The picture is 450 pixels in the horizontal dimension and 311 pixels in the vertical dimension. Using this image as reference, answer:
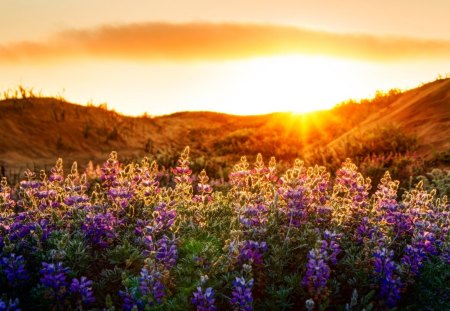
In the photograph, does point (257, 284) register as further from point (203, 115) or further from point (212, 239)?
point (203, 115)

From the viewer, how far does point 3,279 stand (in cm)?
430

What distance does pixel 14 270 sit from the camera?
165 inches

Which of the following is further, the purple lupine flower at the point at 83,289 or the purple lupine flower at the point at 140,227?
the purple lupine flower at the point at 140,227

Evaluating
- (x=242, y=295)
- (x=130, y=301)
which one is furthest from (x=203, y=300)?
(x=130, y=301)

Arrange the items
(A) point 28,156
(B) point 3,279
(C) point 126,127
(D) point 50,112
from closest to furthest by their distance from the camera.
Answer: (B) point 3,279, (A) point 28,156, (D) point 50,112, (C) point 126,127

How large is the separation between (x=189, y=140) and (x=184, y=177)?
2368 cm

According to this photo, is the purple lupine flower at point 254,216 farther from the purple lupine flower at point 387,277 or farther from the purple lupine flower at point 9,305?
the purple lupine flower at point 9,305

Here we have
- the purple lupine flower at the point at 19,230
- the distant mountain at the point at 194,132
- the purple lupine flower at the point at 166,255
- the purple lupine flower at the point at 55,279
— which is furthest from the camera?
the distant mountain at the point at 194,132

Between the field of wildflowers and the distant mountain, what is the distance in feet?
31.0

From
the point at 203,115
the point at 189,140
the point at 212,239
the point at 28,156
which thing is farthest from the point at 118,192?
the point at 203,115

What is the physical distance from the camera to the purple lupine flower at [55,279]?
3.94 metres

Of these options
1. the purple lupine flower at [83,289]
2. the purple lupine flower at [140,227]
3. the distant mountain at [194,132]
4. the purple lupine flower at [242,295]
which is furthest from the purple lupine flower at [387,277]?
the distant mountain at [194,132]

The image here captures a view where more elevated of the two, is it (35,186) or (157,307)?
(35,186)

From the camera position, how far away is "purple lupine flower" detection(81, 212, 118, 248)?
4.71 meters
